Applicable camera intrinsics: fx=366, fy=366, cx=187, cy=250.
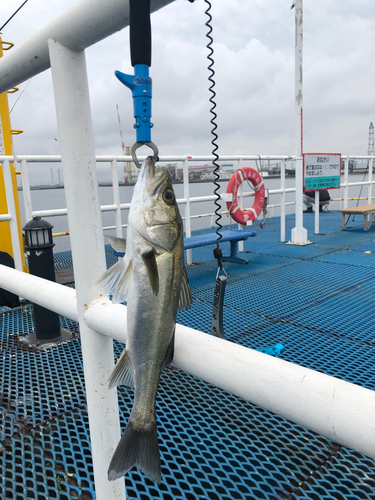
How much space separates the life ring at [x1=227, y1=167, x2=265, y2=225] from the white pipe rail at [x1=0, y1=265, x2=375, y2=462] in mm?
4894

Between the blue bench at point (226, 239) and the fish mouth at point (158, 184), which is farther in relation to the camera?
the blue bench at point (226, 239)

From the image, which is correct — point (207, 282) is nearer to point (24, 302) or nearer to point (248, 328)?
point (248, 328)

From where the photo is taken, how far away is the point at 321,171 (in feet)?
22.5

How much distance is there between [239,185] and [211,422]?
14.1ft

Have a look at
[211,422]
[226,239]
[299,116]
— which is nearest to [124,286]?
[211,422]

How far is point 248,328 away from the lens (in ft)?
9.26

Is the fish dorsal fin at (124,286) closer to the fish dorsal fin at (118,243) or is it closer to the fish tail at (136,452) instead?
the fish dorsal fin at (118,243)

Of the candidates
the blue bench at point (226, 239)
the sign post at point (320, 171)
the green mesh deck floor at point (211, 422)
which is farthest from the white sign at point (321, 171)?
the green mesh deck floor at point (211, 422)

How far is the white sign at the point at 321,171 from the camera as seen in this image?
6.48 meters

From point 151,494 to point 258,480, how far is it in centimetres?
42

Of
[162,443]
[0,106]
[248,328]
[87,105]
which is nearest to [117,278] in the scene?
[87,105]

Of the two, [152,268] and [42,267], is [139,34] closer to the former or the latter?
[152,268]

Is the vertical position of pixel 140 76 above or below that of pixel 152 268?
above

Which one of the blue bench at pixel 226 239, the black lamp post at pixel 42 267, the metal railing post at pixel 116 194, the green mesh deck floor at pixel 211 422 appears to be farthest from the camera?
the metal railing post at pixel 116 194
